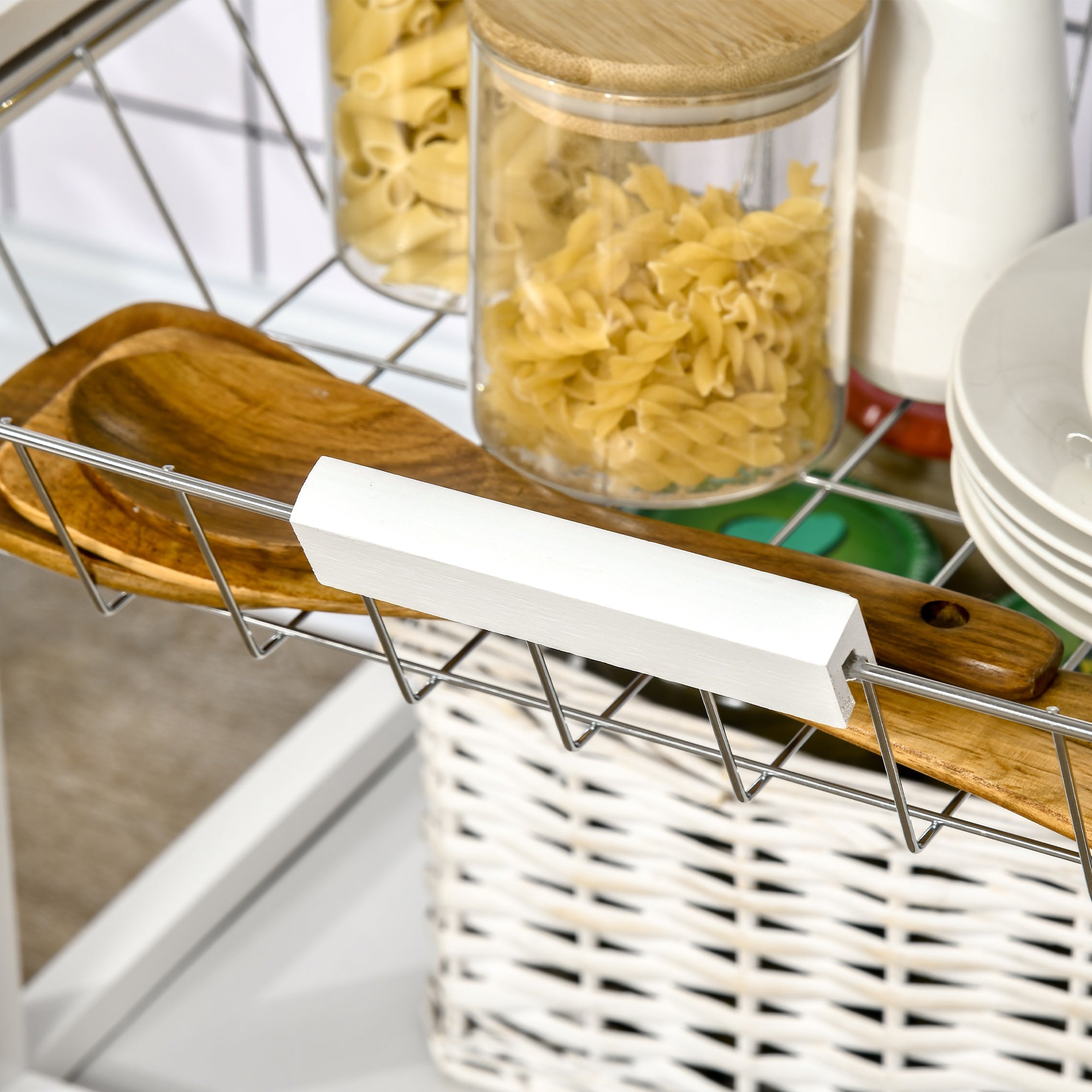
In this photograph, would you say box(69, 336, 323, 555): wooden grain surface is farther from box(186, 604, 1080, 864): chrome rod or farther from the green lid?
the green lid

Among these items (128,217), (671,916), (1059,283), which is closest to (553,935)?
(671,916)

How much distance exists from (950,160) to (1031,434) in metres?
0.10

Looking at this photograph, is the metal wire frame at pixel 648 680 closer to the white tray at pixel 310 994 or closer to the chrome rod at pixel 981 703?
the chrome rod at pixel 981 703

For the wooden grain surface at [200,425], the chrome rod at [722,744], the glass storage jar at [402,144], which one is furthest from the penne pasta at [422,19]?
the chrome rod at [722,744]

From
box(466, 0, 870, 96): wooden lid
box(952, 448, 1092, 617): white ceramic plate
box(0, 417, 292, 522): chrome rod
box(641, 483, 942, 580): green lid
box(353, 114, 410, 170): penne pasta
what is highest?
box(466, 0, 870, 96): wooden lid

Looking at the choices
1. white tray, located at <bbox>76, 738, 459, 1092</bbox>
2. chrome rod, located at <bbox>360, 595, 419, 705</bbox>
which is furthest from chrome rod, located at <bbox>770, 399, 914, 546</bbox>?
white tray, located at <bbox>76, 738, 459, 1092</bbox>

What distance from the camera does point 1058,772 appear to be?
0.30 metres

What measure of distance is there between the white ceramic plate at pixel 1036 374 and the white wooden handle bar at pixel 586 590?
0.27 feet

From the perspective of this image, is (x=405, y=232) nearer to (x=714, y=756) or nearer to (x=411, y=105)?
(x=411, y=105)

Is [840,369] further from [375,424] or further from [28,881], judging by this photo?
[28,881]

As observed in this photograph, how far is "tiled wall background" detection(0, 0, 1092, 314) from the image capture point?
2.76 ft

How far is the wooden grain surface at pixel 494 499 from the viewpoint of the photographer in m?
0.31

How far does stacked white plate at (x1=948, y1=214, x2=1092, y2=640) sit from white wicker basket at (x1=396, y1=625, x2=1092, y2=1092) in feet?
0.32

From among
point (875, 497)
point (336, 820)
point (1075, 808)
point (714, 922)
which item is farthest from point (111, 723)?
point (1075, 808)
